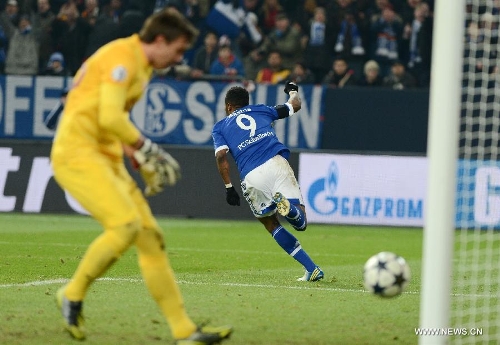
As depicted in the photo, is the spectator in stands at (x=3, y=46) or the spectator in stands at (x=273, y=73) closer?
the spectator in stands at (x=273, y=73)

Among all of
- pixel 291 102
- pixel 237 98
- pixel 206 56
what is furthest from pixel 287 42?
pixel 291 102

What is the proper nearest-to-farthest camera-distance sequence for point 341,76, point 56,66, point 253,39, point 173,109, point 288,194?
point 288,194 → point 173,109 → point 341,76 → point 56,66 → point 253,39

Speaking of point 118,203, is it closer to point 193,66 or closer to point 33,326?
point 33,326

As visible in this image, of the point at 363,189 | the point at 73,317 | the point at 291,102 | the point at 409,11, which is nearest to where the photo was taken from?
the point at 73,317

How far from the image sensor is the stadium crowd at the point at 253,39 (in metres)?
20.2

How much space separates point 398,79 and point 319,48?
1656 mm

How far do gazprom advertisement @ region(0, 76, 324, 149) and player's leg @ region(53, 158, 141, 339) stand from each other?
12777mm

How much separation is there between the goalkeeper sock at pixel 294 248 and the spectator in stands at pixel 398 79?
9.94 metres

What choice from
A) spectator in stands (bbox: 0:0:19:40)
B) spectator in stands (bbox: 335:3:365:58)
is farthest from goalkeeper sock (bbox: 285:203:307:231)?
spectator in stands (bbox: 0:0:19:40)

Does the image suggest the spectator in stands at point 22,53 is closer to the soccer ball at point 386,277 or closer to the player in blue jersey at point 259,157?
the player in blue jersey at point 259,157

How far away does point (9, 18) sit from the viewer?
2080 cm

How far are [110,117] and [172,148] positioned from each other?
11.9 m

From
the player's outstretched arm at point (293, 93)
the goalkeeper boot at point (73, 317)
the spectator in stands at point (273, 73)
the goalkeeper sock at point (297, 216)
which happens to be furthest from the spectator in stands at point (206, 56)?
the goalkeeper boot at point (73, 317)

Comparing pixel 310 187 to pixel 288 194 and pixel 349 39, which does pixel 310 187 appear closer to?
pixel 349 39
